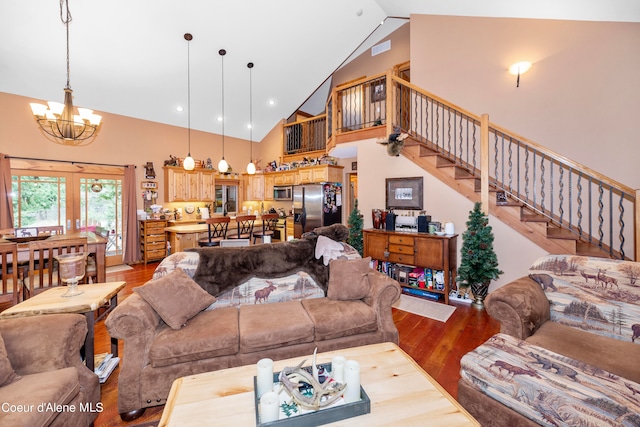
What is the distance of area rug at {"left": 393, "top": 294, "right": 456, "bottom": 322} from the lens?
3.31 metres

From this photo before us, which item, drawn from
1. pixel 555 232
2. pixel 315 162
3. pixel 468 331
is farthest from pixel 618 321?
pixel 315 162

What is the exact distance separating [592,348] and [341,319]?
1619 millimetres

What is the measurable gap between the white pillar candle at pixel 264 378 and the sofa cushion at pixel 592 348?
5.70 feet

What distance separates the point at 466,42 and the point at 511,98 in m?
1.27

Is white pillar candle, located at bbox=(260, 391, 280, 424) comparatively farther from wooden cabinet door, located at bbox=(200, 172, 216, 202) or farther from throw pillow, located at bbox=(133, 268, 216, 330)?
wooden cabinet door, located at bbox=(200, 172, 216, 202)

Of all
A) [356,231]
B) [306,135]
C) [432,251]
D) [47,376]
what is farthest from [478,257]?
[306,135]

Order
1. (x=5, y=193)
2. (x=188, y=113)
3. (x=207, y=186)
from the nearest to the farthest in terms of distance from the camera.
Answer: (x=5, y=193) → (x=188, y=113) → (x=207, y=186)

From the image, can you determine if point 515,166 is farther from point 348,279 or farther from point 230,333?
point 230,333

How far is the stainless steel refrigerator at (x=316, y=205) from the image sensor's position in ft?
20.8

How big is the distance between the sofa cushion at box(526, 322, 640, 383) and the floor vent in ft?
22.0

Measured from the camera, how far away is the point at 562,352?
1675 mm

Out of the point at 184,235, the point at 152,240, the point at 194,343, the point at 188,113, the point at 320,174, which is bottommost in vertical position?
the point at 194,343

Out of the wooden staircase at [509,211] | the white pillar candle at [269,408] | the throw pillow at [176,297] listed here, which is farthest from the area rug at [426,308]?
the white pillar candle at [269,408]

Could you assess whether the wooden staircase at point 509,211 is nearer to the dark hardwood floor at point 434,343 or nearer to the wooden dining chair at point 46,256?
the dark hardwood floor at point 434,343
